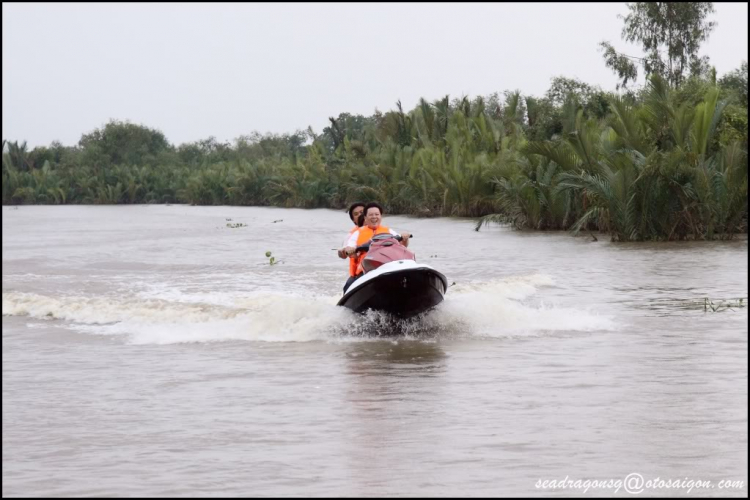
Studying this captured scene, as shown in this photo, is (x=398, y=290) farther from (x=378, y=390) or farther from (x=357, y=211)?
(x=378, y=390)

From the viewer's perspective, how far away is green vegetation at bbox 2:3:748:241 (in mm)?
23422

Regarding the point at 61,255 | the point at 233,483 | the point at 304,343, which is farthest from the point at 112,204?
the point at 233,483

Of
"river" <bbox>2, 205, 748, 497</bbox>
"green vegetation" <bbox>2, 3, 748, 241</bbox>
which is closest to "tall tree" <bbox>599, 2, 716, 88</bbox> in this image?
"green vegetation" <bbox>2, 3, 748, 241</bbox>

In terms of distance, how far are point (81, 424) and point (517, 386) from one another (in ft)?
10.1

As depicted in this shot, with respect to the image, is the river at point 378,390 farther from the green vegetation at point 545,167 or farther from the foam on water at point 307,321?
the green vegetation at point 545,167

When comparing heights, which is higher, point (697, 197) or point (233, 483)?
point (697, 197)

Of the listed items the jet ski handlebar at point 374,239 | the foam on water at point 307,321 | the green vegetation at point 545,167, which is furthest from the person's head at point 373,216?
the green vegetation at point 545,167

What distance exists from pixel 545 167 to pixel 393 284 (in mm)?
18148

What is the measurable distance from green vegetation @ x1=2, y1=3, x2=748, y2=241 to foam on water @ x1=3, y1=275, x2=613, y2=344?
10653 millimetres

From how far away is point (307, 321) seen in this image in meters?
11.7

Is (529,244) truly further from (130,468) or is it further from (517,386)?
(130,468)

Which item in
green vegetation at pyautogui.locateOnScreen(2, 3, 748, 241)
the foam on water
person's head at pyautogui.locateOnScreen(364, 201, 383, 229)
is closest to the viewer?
the foam on water

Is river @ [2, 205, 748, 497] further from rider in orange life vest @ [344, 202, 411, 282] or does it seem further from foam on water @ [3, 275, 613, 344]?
rider in orange life vest @ [344, 202, 411, 282]

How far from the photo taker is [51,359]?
10133 millimetres
